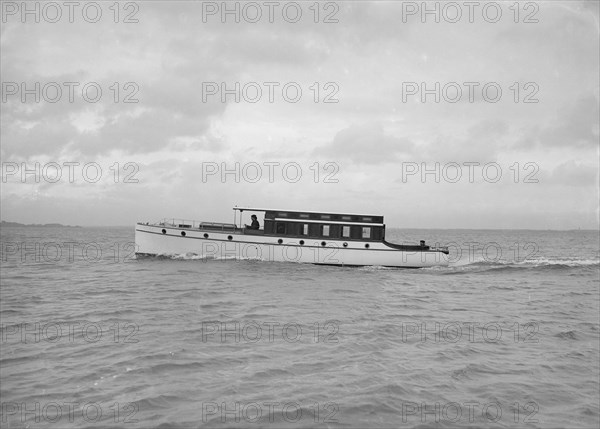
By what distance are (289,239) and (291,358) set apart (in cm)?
2590

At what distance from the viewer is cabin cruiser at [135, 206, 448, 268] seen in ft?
127

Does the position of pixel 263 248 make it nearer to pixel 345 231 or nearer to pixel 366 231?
pixel 345 231

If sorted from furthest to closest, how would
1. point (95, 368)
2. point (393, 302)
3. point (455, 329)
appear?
point (393, 302) → point (455, 329) → point (95, 368)

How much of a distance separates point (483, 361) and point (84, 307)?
17794 millimetres

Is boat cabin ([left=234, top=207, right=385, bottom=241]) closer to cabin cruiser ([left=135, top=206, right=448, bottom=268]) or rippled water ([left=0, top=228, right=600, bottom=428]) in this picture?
cabin cruiser ([left=135, top=206, right=448, bottom=268])

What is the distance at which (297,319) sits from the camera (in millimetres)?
18656

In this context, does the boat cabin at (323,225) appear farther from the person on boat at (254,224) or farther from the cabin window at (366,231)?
the person on boat at (254,224)

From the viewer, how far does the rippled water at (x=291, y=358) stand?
9391mm

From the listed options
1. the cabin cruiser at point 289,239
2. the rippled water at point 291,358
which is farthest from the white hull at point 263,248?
the rippled water at point 291,358

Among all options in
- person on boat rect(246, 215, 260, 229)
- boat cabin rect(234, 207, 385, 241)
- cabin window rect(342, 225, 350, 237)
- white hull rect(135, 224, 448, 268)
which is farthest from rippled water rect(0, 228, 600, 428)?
person on boat rect(246, 215, 260, 229)

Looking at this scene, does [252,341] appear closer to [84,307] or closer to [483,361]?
[483,361]

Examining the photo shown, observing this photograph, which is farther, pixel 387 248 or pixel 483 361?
pixel 387 248

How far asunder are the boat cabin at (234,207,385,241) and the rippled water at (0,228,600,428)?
1173cm

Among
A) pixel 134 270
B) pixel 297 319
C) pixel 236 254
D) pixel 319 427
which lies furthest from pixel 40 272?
pixel 319 427
